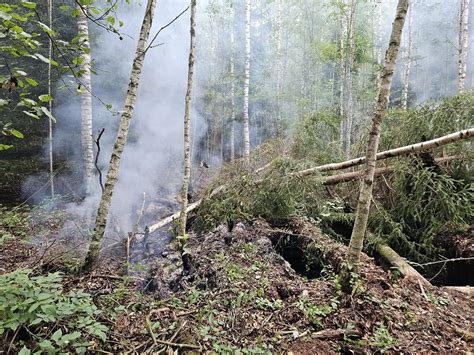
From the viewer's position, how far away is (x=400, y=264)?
4.06 meters

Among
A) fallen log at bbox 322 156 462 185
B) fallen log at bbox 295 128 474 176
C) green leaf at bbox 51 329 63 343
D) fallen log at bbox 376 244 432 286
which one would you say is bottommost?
fallen log at bbox 376 244 432 286

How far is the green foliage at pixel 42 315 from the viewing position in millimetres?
1790

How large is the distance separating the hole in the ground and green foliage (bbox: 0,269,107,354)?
3297 mm

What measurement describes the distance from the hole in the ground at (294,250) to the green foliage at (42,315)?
3297 mm

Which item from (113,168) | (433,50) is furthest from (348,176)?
(433,50)

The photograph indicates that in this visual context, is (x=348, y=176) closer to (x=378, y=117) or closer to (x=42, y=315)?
(x=378, y=117)

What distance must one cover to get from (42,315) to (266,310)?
2192mm

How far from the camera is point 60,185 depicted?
10891mm

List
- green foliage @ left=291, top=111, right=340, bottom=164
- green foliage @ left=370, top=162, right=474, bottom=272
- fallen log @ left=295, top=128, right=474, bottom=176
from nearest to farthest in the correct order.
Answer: fallen log @ left=295, top=128, right=474, bottom=176 → green foliage @ left=370, top=162, right=474, bottom=272 → green foliage @ left=291, top=111, right=340, bottom=164

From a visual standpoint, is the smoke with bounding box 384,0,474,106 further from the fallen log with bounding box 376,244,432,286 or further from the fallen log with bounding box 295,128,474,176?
the fallen log with bounding box 376,244,432,286

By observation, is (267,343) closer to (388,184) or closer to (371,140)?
(371,140)

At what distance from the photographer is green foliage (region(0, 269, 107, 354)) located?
70.5 inches

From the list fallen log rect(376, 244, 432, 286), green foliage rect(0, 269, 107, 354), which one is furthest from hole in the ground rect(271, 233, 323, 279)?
green foliage rect(0, 269, 107, 354)

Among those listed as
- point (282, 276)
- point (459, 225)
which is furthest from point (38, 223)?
point (459, 225)
